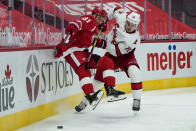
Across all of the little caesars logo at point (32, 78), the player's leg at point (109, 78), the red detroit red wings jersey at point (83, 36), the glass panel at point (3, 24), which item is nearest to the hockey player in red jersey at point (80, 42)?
the red detroit red wings jersey at point (83, 36)

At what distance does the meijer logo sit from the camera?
30.7 ft

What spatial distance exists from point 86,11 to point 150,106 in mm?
2183

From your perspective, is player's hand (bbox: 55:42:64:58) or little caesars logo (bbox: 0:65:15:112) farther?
player's hand (bbox: 55:42:64:58)

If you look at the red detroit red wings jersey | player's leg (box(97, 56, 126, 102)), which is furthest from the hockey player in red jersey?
player's leg (box(97, 56, 126, 102))

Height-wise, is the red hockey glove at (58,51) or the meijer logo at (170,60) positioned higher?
the red hockey glove at (58,51)

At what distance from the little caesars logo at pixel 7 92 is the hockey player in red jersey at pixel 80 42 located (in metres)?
1.02

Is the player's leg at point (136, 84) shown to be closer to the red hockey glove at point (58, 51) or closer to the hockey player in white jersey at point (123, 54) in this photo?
the hockey player in white jersey at point (123, 54)

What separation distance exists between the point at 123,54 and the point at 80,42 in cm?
59

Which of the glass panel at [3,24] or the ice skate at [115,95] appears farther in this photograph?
the ice skate at [115,95]

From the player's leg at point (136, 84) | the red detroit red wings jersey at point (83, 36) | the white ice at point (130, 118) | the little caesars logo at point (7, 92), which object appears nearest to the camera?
the little caesars logo at point (7, 92)

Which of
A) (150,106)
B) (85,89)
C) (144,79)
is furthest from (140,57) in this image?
(85,89)

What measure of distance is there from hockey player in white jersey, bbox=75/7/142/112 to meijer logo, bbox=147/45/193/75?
275cm

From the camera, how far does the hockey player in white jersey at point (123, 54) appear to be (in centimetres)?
607

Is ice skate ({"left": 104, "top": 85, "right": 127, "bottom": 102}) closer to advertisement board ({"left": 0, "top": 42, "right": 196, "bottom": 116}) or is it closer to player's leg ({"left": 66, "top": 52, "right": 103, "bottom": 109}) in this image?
player's leg ({"left": 66, "top": 52, "right": 103, "bottom": 109})
